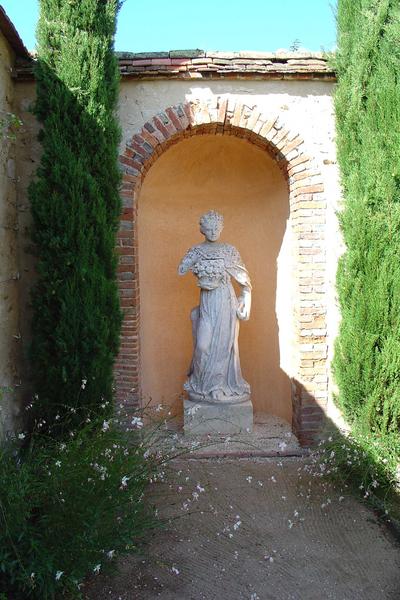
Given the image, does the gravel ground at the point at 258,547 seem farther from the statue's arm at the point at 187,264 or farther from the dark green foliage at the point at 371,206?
the statue's arm at the point at 187,264

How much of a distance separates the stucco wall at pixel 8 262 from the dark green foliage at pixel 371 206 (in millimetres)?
2817

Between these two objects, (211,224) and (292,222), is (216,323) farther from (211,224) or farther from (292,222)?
(292,222)

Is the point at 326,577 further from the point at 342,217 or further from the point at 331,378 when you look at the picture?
the point at 342,217

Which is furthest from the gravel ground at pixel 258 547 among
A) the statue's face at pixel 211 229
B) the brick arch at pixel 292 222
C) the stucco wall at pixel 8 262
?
the statue's face at pixel 211 229

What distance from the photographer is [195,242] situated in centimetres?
539

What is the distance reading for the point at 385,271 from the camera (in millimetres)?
3977

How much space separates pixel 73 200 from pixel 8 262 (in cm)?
82

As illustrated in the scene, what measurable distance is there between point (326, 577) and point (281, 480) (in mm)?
1032

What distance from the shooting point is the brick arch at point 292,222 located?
425cm

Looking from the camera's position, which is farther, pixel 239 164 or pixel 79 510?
pixel 239 164

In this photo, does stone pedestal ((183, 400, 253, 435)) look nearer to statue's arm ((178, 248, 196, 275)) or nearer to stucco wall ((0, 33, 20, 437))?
statue's arm ((178, 248, 196, 275))

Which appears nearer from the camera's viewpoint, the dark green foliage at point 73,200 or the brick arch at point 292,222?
the dark green foliage at point 73,200

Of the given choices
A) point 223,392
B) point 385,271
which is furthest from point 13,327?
point 385,271

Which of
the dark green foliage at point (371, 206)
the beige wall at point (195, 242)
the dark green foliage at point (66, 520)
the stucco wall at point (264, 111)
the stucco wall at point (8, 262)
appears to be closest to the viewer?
the dark green foliage at point (66, 520)
